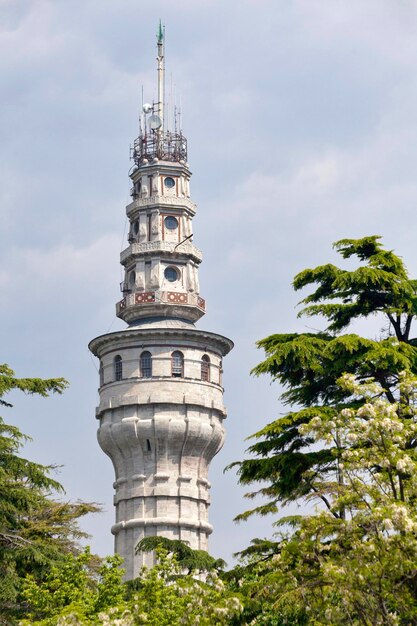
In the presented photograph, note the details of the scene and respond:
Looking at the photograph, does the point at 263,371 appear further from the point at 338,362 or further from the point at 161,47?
the point at 161,47

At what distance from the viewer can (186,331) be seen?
81.9 m

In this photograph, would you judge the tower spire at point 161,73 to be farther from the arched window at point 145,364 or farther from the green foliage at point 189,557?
the green foliage at point 189,557

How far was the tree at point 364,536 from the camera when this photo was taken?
23453 mm

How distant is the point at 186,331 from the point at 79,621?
54.5 metres

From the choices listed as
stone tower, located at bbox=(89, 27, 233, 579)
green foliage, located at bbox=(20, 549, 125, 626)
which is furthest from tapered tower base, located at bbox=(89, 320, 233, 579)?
green foliage, located at bbox=(20, 549, 125, 626)

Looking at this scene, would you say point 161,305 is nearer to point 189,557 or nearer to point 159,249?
point 159,249

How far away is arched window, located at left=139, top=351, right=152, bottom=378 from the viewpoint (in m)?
81.4

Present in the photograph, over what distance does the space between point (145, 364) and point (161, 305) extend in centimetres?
485

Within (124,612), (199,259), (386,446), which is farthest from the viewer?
(199,259)

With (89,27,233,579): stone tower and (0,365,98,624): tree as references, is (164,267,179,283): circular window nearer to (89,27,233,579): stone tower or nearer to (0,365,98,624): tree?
(89,27,233,579): stone tower

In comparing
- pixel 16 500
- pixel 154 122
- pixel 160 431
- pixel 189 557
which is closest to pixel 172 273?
pixel 154 122

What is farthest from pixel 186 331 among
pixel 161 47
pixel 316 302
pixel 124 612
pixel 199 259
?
pixel 124 612

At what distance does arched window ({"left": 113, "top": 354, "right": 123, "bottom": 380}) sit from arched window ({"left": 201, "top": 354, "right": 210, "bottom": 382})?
5.44 metres

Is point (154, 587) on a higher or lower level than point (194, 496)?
lower
